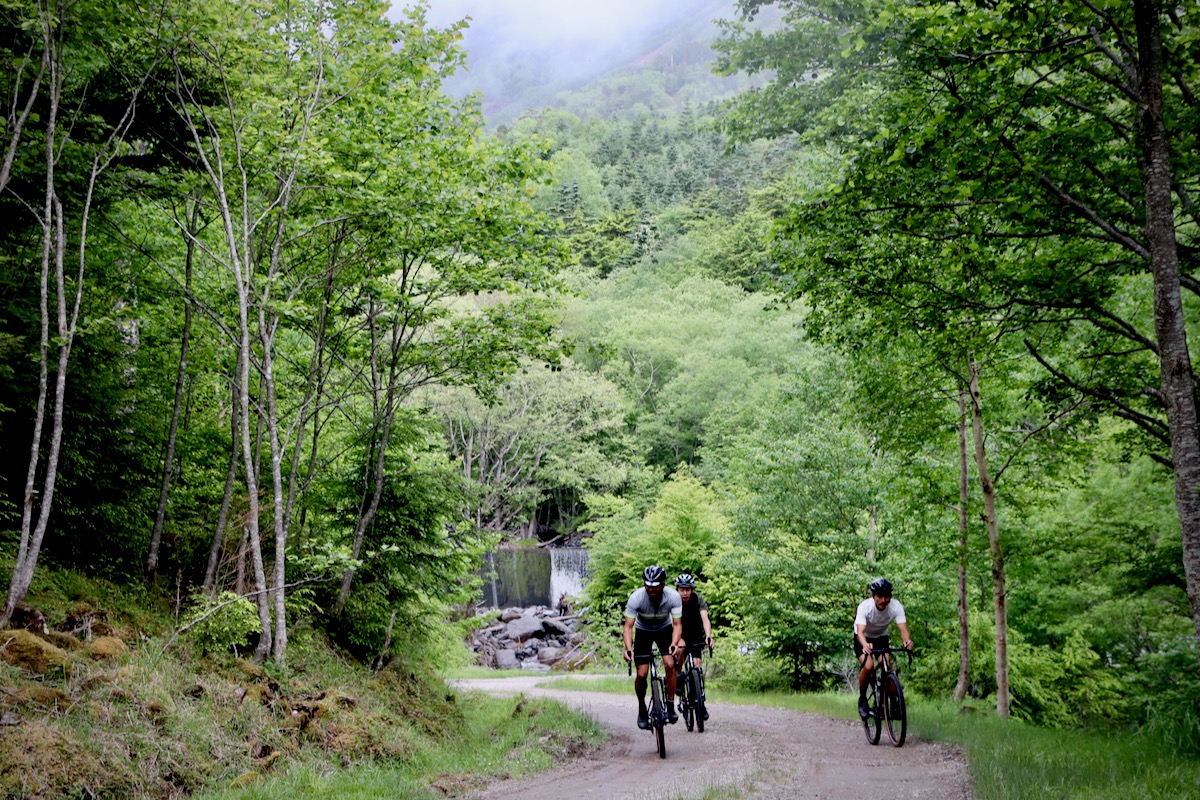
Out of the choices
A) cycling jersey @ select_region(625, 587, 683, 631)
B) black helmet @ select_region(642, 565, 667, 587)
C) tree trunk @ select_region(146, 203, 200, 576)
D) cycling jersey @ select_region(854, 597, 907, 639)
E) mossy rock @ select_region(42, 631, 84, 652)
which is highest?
tree trunk @ select_region(146, 203, 200, 576)

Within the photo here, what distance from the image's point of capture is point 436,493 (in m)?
10.7

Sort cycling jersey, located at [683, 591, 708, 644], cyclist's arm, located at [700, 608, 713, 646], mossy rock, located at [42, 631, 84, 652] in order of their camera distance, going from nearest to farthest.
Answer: mossy rock, located at [42, 631, 84, 652]
cyclist's arm, located at [700, 608, 713, 646]
cycling jersey, located at [683, 591, 708, 644]

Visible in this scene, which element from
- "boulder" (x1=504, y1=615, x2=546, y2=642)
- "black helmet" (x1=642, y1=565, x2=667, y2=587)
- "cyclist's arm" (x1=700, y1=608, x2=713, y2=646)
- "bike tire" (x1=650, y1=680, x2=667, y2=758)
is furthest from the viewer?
"boulder" (x1=504, y1=615, x2=546, y2=642)

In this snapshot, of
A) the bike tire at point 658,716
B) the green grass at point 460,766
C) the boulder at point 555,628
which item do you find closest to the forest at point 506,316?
A: the green grass at point 460,766

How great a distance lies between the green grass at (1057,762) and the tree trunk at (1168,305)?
4.39 ft

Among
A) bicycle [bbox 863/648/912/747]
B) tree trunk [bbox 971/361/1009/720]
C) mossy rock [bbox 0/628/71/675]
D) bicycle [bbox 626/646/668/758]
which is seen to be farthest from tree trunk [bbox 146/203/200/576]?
tree trunk [bbox 971/361/1009/720]

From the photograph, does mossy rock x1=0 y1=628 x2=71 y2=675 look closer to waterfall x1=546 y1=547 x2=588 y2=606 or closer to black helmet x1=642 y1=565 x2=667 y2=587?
black helmet x1=642 y1=565 x2=667 y2=587

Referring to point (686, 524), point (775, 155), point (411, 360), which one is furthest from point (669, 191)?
point (411, 360)

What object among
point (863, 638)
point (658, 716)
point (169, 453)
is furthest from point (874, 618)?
point (169, 453)

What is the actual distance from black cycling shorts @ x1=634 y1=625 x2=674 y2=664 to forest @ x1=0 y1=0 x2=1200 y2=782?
3.07 m

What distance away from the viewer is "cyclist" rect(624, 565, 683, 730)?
27.6ft

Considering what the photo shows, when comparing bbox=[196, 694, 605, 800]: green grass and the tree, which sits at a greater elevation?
the tree

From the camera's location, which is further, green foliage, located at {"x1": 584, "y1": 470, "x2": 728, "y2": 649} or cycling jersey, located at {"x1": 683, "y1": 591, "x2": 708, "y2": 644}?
green foliage, located at {"x1": 584, "y1": 470, "x2": 728, "y2": 649}

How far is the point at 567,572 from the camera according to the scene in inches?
1588
